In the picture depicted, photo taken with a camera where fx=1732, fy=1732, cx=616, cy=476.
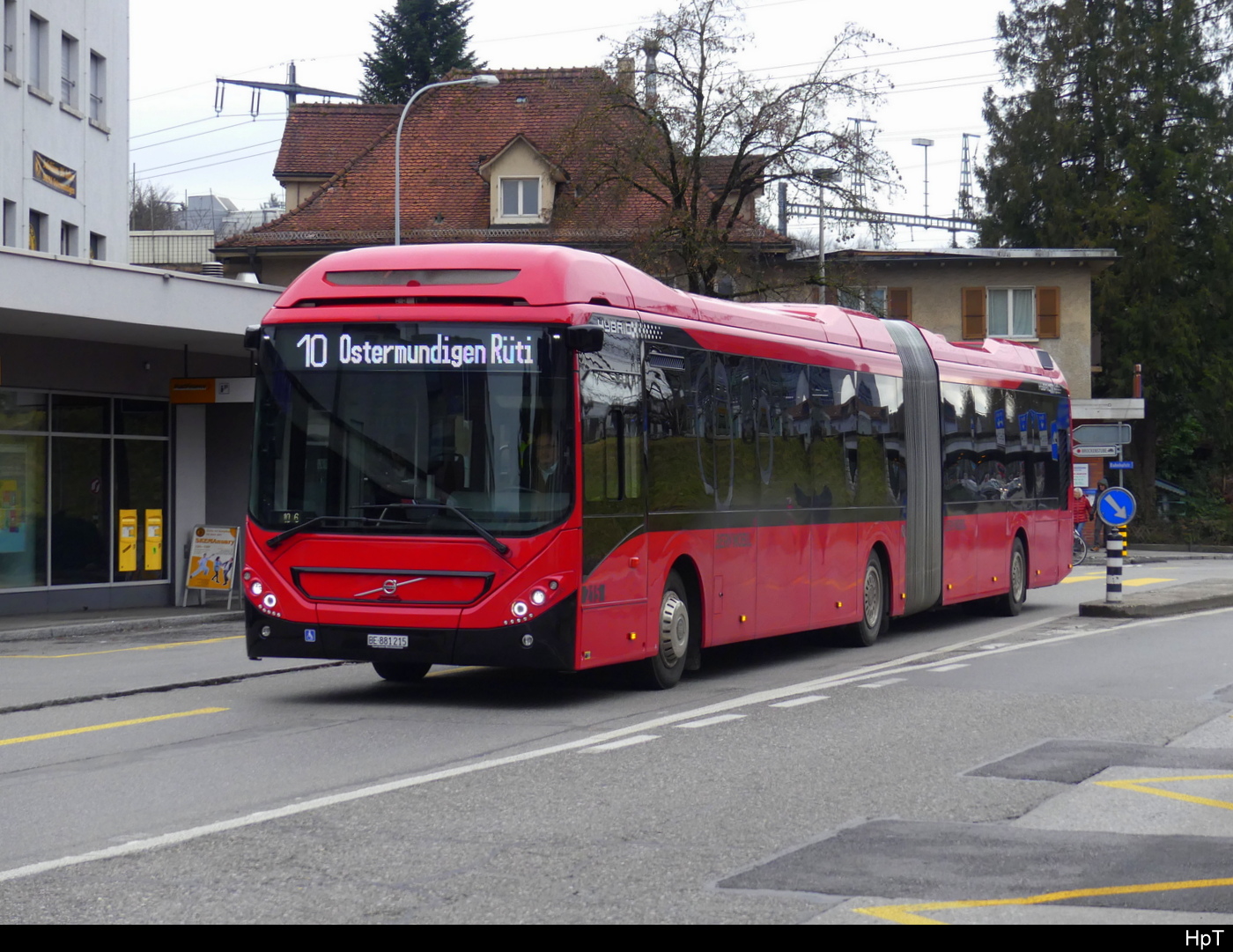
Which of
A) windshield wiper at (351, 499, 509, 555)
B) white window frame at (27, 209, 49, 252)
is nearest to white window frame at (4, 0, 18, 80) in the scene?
white window frame at (27, 209, 49, 252)

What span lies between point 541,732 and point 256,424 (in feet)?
10.1

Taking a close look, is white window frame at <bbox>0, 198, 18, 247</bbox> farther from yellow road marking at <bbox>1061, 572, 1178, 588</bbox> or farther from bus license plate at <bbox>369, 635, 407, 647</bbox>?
bus license plate at <bbox>369, 635, 407, 647</bbox>

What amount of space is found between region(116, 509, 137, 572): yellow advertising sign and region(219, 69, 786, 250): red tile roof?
60.4 feet

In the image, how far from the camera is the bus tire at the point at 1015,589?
2216 centimetres

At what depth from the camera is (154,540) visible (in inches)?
1008

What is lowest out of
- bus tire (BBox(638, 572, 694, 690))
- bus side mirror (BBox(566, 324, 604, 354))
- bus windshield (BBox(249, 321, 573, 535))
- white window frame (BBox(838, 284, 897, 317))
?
bus tire (BBox(638, 572, 694, 690))

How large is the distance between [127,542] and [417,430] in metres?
14.9

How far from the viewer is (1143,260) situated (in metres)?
56.2

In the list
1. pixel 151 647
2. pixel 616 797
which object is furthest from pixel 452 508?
pixel 151 647

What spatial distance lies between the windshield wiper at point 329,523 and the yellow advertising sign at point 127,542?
1401cm

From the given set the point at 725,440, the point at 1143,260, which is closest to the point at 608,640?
the point at 725,440

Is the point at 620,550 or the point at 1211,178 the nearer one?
the point at 620,550

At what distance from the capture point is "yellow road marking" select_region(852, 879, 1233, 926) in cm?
570

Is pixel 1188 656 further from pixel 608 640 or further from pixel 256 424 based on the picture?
pixel 256 424
